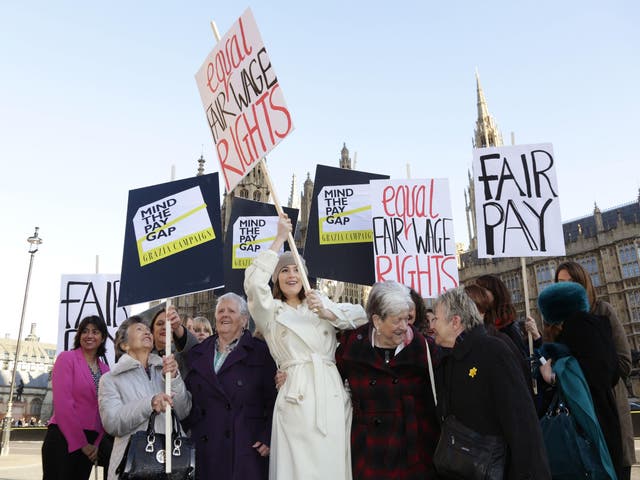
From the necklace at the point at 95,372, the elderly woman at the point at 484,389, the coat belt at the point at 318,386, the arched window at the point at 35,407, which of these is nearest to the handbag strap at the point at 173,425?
the coat belt at the point at 318,386

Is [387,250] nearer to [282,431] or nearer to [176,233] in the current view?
[176,233]

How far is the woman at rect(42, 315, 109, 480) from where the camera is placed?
13.5 feet

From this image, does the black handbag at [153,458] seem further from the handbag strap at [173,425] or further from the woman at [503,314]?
the woman at [503,314]

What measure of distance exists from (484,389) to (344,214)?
15.1ft

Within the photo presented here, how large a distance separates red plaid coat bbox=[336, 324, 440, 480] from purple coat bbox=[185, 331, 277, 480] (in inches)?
25.8

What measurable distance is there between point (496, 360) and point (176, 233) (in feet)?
9.46

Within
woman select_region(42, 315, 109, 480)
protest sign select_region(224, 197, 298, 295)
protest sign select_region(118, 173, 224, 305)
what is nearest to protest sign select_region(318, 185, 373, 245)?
protest sign select_region(224, 197, 298, 295)

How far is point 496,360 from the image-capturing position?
253 centimetres

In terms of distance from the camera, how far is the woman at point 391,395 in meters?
2.80

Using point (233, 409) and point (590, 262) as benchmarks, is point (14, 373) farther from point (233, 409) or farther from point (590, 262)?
point (590, 262)

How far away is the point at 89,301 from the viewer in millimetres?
6934

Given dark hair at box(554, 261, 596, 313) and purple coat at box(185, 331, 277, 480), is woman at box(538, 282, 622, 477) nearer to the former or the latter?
dark hair at box(554, 261, 596, 313)

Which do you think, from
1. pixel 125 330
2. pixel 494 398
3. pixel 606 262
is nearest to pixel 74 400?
pixel 125 330

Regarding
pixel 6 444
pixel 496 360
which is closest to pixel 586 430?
pixel 496 360
